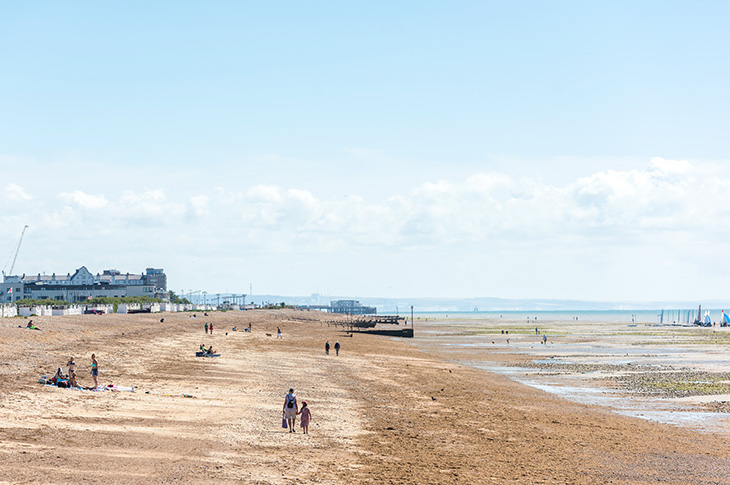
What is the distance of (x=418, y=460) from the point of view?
72.7ft

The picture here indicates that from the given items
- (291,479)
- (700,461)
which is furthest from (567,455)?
(291,479)

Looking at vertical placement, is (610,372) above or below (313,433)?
below

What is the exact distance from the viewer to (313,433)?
82.7 ft

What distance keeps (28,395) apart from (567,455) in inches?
845

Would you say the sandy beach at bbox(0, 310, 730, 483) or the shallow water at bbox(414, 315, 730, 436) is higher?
the sandy beach at bbox(0, 310, 730, 483)

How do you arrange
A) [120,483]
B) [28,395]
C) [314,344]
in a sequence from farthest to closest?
[314,344]
[28,395]
[120,483]

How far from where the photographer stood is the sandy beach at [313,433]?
760 inches

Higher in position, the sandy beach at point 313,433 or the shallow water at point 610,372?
the sandy beach at point 313,433

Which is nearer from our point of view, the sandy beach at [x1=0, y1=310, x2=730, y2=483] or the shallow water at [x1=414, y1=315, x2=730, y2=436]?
the sandy beach at [x1=0, y1=310, x2=730, y2=483]

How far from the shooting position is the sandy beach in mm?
19312

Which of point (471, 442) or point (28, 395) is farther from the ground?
point (28, 395)

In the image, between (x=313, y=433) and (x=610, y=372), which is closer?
(x=313, y=433)

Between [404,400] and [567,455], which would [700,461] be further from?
[404,400]

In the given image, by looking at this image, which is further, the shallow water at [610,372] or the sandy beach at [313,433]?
the shallow water at [610,372]
